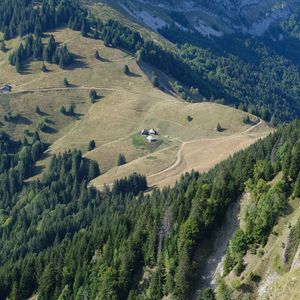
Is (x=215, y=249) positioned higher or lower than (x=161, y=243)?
higher

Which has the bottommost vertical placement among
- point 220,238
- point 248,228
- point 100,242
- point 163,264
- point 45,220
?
point 45,220

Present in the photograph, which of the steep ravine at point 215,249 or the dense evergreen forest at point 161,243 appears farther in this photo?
the steep ravine at point 215,249

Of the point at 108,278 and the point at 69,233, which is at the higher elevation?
the point at 108,278

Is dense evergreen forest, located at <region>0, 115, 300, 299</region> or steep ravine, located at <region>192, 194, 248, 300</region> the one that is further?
steep ravine, located at <region>192, 194, 248, 300</region>

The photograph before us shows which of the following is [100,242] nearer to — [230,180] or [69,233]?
[230,180]

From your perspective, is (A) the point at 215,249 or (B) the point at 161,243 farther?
(B) the point at 161,243

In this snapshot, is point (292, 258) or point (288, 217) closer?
point (292, 258)

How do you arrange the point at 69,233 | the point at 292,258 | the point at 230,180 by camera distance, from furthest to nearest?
the point at 69,233
the point at 230,180
the point at 292,258

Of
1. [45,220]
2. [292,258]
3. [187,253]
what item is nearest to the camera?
[292,258]

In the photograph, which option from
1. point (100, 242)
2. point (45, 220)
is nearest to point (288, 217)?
point (100, 242)
